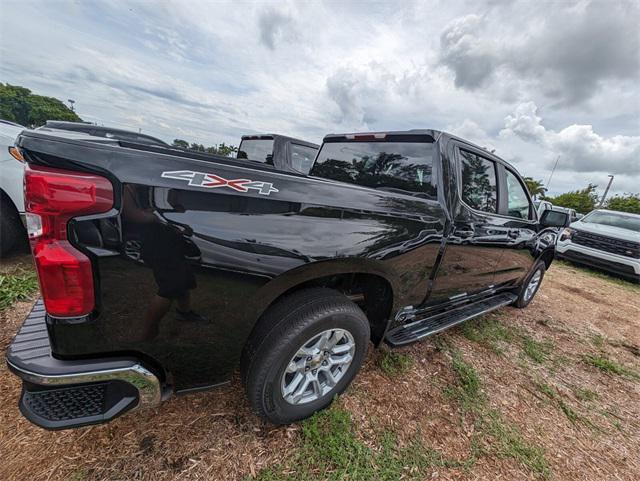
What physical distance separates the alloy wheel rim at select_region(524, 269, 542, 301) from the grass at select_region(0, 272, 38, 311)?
6.01 metres

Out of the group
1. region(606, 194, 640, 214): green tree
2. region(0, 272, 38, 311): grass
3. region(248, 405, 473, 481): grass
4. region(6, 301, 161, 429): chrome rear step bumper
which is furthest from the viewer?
region(606, 194, 640, 214): green tree

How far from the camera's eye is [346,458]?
173cm

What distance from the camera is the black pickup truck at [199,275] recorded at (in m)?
1.08

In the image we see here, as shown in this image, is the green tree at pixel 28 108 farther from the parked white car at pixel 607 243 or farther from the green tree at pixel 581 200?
the green tree at pixel 581 200

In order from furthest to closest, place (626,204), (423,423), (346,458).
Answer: (626,204), (423,423), (346,458)

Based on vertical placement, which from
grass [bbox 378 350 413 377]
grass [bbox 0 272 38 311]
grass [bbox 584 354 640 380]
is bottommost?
grass [bbox 584 354 640 380]

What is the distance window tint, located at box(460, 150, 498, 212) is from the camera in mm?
2566

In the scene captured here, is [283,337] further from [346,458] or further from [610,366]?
[610,366]

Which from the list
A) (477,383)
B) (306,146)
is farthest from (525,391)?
(306,146)

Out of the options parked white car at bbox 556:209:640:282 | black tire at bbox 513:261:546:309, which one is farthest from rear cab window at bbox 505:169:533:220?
parked white car at bbox 556:209:640:282

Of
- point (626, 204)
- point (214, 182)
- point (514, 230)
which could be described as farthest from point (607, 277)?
point (626, 204)

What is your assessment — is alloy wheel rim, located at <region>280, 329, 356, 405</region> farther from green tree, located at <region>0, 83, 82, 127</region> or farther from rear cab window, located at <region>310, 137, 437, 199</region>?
green tree, located at <region>0, 83, 82, 127</region>

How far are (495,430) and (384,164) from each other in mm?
2206

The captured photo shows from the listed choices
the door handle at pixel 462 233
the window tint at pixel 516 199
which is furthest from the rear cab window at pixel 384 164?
the window tint at pixel 516 199
